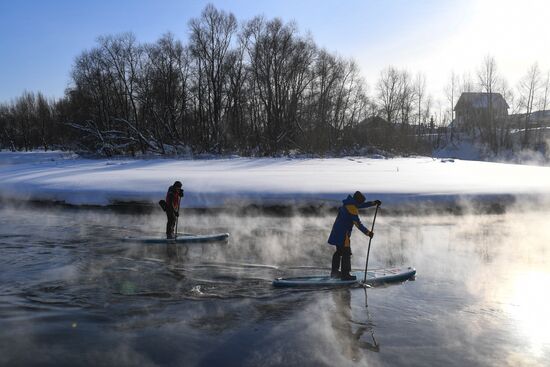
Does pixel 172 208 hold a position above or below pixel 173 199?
below

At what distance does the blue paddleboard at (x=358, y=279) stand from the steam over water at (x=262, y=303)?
0.23 meters

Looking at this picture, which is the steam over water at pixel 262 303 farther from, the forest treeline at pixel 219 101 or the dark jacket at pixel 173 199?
the forest treeline at pixel 219 101

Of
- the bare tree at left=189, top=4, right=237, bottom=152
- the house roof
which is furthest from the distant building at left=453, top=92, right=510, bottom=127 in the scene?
the bare tree at left=189, top=4, right=237, bottom=152

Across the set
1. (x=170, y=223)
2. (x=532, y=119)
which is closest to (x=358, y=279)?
(x=170, y=223)

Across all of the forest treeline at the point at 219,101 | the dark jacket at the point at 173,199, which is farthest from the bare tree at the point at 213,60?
the dark jacket at the point at 173,199

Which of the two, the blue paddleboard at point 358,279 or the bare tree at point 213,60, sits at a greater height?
the bare tree at point 213,60

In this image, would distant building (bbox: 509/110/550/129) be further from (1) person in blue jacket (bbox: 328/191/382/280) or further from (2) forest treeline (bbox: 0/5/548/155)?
(1) person in blue jacket (bbox: 328/191/382/280)

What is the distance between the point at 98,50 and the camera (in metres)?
45.4

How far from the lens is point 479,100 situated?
63438 mm

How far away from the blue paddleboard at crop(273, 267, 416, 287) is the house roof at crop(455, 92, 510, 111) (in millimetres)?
55448

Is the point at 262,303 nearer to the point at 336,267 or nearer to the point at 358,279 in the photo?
the point at 336,267

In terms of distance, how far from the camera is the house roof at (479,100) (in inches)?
2320

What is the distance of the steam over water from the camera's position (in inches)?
231

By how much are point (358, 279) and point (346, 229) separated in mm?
1063
